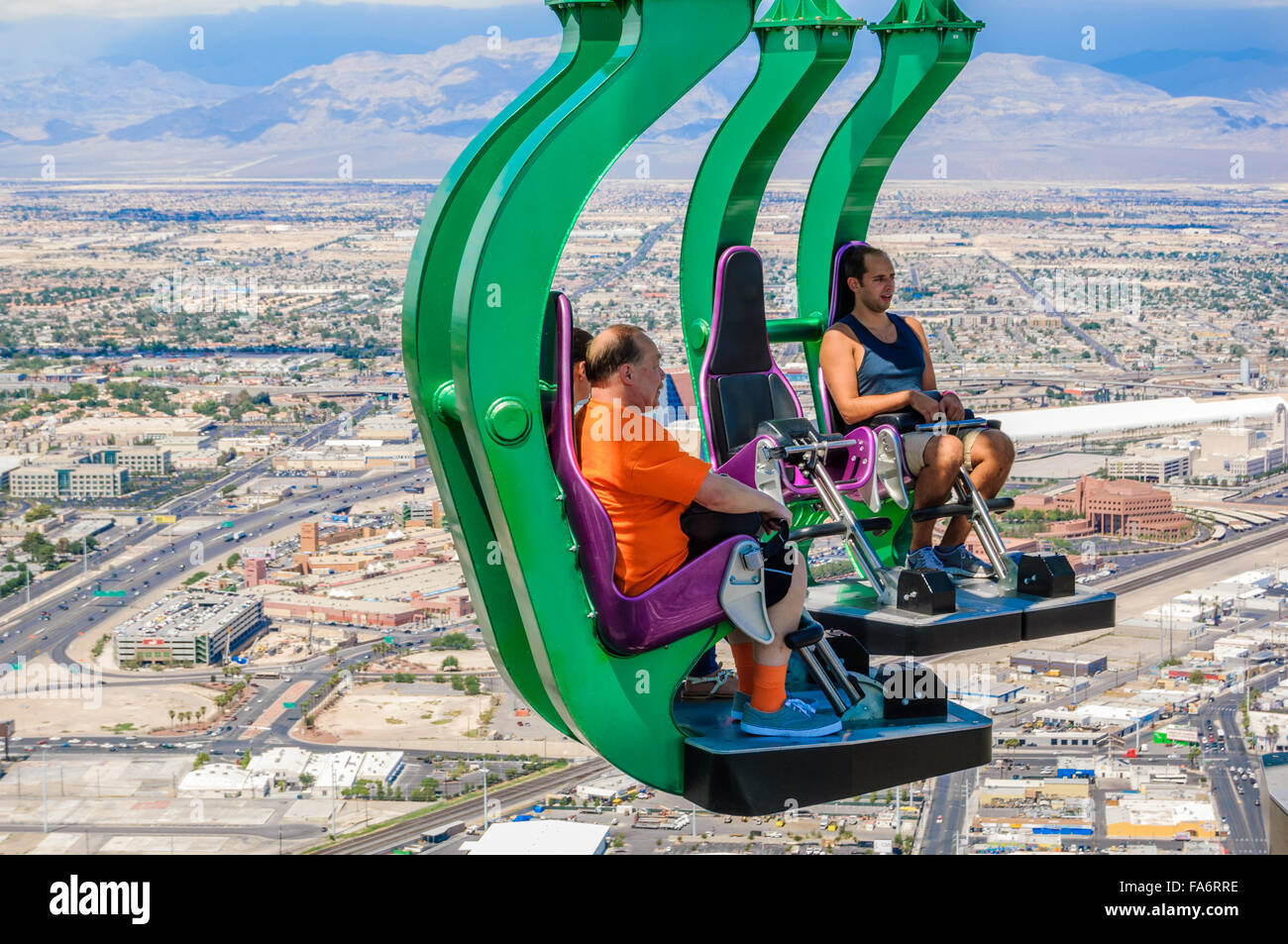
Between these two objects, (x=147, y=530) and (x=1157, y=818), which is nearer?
(x=1157, y=818)

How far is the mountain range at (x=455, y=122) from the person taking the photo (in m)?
107

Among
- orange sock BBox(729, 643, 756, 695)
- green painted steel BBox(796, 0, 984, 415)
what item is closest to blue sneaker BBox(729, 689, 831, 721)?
orange sock BBox(729, 643, 756, 695)

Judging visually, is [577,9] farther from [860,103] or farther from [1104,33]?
[1104,33]

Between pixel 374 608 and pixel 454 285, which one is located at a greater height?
pixel 454 285

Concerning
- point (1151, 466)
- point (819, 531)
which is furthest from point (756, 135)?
point (1151, 466)

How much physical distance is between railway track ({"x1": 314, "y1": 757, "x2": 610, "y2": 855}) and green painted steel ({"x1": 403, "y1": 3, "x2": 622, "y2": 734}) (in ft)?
47.1

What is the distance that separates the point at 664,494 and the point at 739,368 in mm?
2464

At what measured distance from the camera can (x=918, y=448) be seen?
765 cm

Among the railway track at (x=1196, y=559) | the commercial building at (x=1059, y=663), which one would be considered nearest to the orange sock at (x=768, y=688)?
the commercial building at (x=1059, y=663)

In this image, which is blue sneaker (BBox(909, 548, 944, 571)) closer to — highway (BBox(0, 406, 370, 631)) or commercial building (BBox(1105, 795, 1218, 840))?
commercial building (BBox(1105, 795, 1218, 840))

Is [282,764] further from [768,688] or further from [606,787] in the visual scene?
[768,688]

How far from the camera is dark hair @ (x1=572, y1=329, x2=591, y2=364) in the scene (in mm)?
5027

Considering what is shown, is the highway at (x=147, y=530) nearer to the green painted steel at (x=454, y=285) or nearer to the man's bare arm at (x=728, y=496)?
the green painted steel at (x=454, y=285)

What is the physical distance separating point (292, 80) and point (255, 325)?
6841 cm
